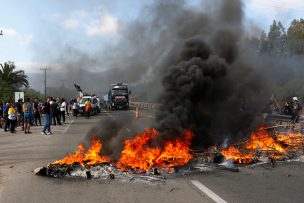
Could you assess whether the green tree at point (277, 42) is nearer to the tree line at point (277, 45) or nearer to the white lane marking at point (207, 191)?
the tree line at point (277, 45)

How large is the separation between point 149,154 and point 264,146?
350 centimetres

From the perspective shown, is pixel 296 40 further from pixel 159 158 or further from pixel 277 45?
pixel 159 158

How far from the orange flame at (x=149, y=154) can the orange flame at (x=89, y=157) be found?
54cm

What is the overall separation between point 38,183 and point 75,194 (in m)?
1.28

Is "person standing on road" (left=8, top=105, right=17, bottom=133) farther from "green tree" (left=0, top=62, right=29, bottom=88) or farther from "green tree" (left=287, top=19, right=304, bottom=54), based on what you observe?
"green tree" (left=0, top=62, right=29, bottom=88)

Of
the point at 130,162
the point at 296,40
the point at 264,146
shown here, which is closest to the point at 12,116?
the point at 130,162

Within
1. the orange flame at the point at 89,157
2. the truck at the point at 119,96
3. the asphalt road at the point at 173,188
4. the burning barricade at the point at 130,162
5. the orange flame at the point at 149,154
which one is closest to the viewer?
the asphalt road at the point at 173,188

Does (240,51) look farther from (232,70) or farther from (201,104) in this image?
(201,104)

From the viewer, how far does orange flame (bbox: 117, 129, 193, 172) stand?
786 cm

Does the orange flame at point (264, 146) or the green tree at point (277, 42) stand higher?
the green tree at point (277, 42)

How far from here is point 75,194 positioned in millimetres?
5961

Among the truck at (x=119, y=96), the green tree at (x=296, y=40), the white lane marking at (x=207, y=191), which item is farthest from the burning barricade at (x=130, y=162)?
the truck at (x=119, y=96)

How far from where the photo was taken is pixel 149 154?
320 inches

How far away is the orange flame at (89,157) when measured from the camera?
8.02 meters
